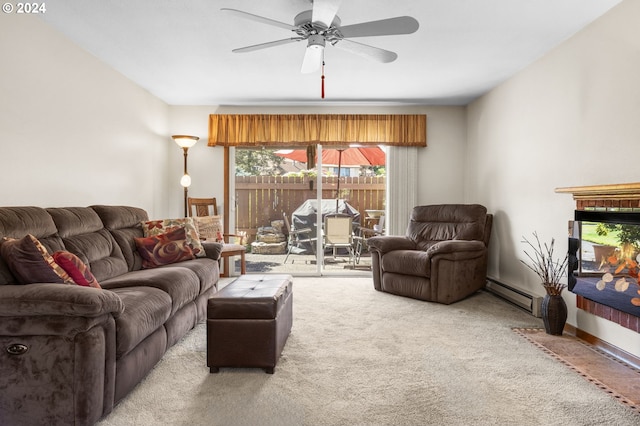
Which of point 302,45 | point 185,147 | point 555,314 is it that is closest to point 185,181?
point 185,147

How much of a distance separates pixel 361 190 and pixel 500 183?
6.91 feet

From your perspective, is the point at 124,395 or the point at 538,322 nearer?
the point at 124,395

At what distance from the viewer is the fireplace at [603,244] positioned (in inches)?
104

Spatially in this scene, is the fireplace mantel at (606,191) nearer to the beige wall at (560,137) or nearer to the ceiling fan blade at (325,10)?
the beige wall at (560,137)

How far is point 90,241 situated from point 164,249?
27.0 inches

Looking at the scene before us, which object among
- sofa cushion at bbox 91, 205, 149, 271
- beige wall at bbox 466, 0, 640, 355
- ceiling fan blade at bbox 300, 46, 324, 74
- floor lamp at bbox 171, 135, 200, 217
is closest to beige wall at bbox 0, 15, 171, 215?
sofa cushion at bbox 91, 205, 149, 271

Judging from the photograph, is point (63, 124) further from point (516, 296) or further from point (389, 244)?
point (516, 296)

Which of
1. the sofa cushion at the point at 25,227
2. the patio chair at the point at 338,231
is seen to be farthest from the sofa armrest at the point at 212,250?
the patio chair at the point at 338,231

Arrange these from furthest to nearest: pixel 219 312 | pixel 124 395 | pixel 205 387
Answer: pixel 219 312 → pixel 205 387 → pixel 124 395

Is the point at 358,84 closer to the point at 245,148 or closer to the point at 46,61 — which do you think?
the point at 245,148

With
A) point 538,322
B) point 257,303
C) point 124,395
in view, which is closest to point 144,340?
point 124,395

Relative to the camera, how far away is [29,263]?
6.67 ft

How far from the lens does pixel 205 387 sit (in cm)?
228

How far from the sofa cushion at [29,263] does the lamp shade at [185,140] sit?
3.33m
